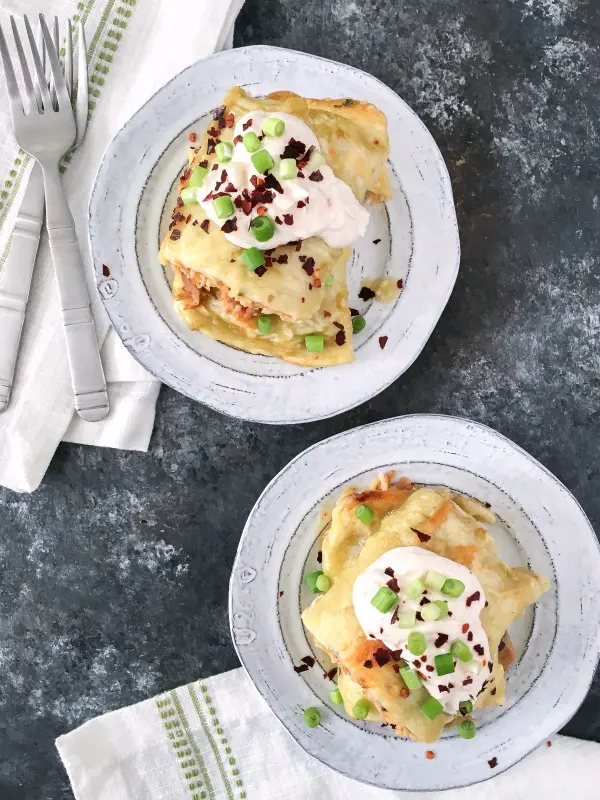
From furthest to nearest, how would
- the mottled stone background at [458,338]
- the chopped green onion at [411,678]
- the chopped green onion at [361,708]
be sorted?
the mottled stone background at [458,338] < the chopped green onion at [361,708] < the chopped green onion at [411,678]

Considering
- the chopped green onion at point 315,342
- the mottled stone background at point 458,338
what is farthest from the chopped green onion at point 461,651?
the chopped green onion at point 315,342

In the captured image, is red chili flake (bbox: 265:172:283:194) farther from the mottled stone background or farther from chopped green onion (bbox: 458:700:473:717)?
chopped green onion (bbox: 458:700:473:717)

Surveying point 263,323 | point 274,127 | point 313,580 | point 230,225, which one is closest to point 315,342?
point 263,323

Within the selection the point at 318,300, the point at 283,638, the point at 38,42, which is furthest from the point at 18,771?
the point at 38,42

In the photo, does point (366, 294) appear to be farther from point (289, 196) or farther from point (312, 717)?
point (312, 717)

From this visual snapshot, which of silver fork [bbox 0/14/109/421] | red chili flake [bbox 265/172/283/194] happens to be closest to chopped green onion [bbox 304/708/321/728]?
silver fork [bbox 0/14/109/421]

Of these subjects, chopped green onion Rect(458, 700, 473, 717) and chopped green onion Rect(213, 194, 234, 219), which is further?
chopped green onion Rect(458, 700, 473, 717)

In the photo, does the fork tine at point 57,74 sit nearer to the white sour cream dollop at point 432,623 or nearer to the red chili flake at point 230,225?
the red chili flake at point 230,225
